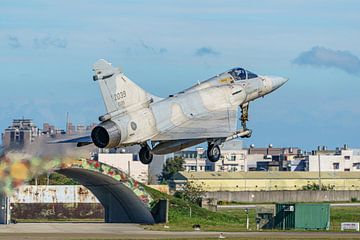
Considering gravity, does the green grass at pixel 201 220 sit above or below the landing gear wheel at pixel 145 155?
below

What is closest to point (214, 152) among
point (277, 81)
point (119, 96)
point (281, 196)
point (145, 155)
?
point (145, 155)

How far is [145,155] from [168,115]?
287 cm

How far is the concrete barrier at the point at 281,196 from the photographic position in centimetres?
15050

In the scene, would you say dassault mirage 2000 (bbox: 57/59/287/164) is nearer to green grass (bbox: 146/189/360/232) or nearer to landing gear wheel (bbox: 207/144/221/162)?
landing gear wheel (bbox: 207/144/221/162)

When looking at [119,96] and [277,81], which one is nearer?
[119,96]

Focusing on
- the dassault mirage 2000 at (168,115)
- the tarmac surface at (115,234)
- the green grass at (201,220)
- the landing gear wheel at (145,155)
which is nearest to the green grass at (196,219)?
the green grass at (201,220)

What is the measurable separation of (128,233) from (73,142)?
19.2 m

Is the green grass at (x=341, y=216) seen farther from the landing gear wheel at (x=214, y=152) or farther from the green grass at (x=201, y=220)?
the landing gear wheel at (x=214, y=152)

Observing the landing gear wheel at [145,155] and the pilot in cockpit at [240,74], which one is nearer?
the landing gear wheel at [145,155]

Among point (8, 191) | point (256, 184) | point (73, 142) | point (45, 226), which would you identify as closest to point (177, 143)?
point (73, 142)

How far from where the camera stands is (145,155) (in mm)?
63375

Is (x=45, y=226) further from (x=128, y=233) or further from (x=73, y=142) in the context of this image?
(x=73, y=142)

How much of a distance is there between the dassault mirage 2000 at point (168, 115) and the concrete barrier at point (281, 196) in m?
78.9

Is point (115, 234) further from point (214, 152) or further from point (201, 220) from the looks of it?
point (201, 220)
